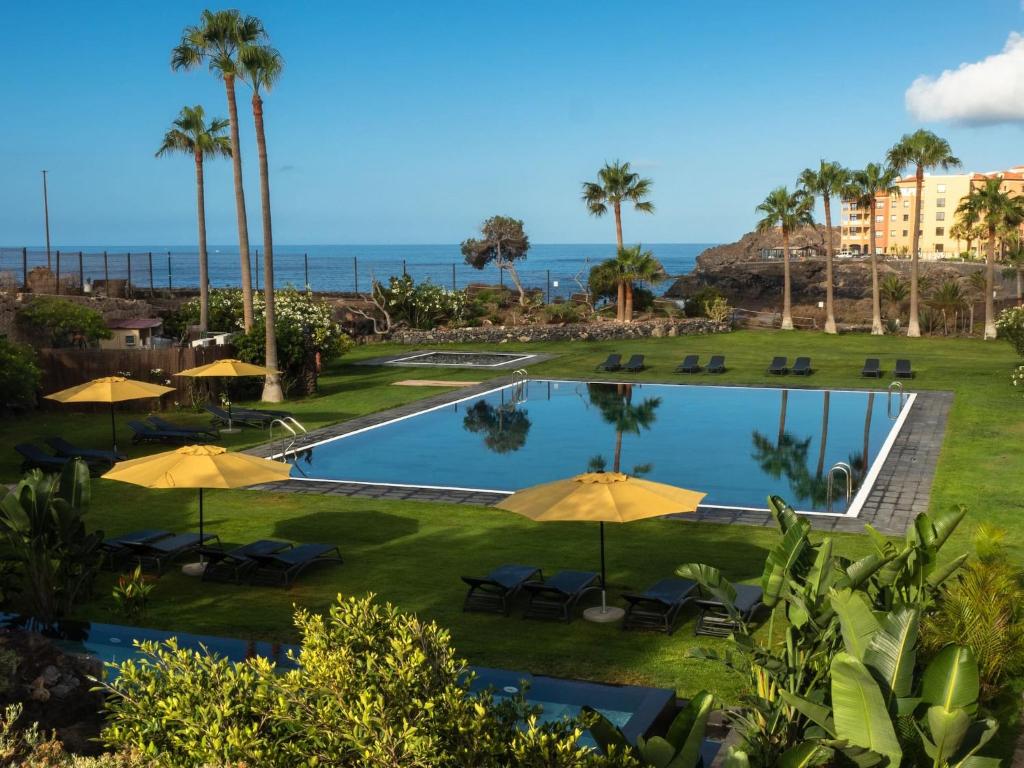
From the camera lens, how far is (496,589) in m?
12.8

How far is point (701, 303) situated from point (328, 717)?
163 feet

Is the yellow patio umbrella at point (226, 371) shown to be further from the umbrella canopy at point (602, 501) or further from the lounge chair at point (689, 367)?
the lounge chair at point (689, 367)

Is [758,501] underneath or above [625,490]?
underneath

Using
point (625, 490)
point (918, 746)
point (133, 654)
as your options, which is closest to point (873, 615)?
point (918, 746)

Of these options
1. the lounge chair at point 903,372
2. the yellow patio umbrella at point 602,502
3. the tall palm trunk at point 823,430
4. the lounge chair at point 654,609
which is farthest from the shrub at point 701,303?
the lounge chair at point 654,609

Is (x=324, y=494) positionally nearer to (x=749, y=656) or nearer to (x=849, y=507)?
(x=849, y=507)

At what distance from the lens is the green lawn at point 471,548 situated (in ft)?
37.7

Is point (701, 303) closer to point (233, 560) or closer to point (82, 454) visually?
point (82, 454)

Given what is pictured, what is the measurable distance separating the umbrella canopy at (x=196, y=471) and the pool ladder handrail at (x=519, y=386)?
16.5 m

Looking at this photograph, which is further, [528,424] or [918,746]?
[528,424]

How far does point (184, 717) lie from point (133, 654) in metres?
5.62

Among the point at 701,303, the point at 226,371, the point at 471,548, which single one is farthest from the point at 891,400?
the point at 701,303

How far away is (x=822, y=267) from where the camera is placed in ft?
295

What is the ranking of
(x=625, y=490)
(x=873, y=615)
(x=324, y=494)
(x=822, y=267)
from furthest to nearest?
1. (x=822, y=267)
2. (x=324, y=494)
3. (x=625, y=490)
4. (x=873, y=615)
